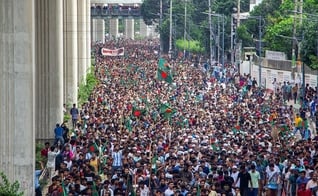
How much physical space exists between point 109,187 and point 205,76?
1956 inches

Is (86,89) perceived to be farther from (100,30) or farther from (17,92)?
(100,30)

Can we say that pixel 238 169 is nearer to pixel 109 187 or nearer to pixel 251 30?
pixel 109 187

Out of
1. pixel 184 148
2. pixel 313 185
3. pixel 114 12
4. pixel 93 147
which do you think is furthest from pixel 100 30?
pixel 313 185

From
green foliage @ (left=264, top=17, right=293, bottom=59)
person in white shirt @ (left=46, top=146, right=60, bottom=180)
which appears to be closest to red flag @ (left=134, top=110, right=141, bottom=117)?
person in white shirt @ (left=46, top=146, right=60, bottom=180)

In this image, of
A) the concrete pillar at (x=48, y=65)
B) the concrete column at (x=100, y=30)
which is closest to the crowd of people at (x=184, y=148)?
the concrete pillar at (x=48, y=65)

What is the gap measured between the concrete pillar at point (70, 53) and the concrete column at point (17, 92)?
23330 millimetres

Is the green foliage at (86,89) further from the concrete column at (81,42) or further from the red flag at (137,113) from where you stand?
the red flag at (137,113)

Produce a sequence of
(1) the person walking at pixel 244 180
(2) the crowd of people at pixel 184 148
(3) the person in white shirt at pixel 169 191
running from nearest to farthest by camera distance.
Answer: (3) the person in white shirt at pixel 169 191 < (2) the crowd of people at pixel 184 148 < (1) the person walking at pixel 244 180

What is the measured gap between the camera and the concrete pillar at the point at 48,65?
4075 cm

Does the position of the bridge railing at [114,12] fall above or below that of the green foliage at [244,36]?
below

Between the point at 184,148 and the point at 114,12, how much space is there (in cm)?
12582

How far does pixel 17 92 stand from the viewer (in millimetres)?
26766

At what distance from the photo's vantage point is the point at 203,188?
901 inches

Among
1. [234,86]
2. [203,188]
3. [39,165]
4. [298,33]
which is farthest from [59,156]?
[298,33]
